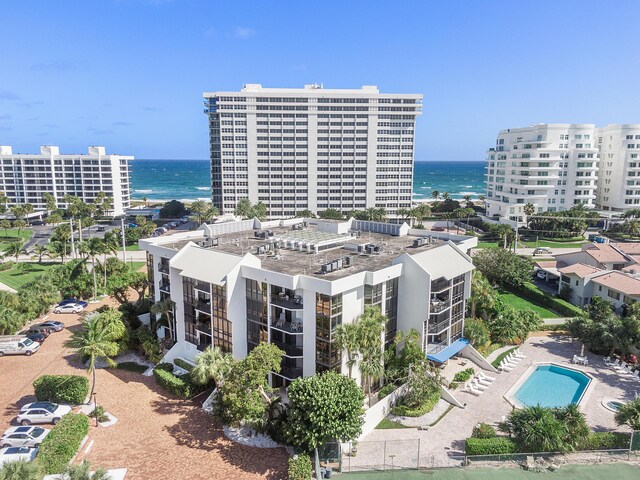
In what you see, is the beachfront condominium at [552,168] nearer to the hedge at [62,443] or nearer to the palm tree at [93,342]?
the palm tree at [93,342]

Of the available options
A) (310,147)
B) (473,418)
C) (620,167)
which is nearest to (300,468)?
(473,418)

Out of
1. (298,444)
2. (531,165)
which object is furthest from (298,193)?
(298,444)

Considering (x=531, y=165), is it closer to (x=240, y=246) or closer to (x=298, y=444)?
(x=240, y=246)

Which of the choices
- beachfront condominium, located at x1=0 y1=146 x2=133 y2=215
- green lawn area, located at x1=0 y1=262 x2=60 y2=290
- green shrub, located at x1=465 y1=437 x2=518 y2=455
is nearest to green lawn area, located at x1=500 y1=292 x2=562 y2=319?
green shrub, located at x1=465 y1=437 x2=518 y2=455

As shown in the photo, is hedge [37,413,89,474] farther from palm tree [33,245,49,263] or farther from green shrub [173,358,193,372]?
palm tree [33,245,49,263]

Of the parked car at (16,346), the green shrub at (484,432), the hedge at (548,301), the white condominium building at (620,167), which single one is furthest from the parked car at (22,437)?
the white condominium building at (620,167)
